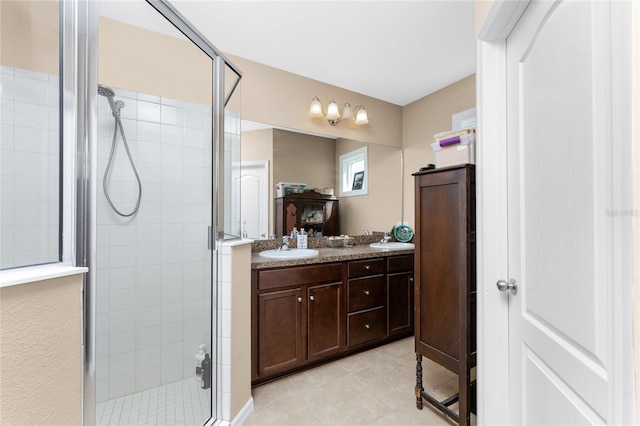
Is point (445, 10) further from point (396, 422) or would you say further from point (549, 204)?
point (396, 422)

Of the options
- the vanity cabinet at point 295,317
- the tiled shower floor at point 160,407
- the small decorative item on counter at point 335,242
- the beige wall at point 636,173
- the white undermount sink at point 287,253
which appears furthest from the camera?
the small decorative item on counter at point 335,242

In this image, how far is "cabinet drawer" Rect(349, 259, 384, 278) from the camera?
7.17 feet

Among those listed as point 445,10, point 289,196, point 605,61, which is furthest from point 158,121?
point 605,61

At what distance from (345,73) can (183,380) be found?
2.74 m

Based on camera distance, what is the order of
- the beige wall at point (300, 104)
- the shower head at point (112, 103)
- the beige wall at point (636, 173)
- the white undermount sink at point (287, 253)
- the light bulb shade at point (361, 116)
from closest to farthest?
the beige wall at point (636, 173) → the shower head at point (112, 103) → the white undermount sink at point (287, 253) → the beige wall at point (300, 104) → the light bulb shade at point (361, 116)

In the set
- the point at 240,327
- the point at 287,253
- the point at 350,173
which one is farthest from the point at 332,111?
the point at 240,327

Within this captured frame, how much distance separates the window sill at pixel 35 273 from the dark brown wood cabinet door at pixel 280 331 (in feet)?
3.87

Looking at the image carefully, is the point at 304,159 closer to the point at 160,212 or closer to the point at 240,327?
the point at 160,212

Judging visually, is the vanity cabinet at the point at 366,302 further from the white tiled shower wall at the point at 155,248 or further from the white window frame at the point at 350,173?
the white tiled shower wall at the point at 155,248

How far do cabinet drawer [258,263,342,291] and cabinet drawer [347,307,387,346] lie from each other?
0.40m

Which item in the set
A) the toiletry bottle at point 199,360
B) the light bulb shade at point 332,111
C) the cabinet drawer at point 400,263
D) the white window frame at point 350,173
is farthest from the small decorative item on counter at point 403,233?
the toiletry bottle at point 199,360

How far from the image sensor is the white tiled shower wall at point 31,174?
2.58 ft

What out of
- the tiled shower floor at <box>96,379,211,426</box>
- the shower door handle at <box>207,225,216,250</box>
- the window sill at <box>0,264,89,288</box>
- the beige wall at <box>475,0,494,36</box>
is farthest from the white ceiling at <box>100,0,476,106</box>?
the tiled shower floor at <box>96,379,211,426</box>

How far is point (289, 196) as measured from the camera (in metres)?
2.49
